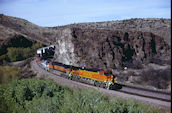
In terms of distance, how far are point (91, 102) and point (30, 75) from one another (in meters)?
29.2

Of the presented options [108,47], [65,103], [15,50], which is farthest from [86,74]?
[15,50]

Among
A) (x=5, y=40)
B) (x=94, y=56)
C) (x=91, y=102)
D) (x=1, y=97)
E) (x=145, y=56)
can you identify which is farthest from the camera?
(x=5, y=40)

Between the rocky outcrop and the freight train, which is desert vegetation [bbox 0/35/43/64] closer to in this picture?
A: the freight train

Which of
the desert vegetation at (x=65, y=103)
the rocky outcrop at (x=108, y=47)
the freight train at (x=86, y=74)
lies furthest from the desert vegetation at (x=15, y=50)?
the desert vegetation at (x=65, y=103)

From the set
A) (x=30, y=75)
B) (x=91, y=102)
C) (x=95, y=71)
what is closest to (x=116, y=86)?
(x=95, y=71)

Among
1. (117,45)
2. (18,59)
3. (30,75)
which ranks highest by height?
(117,45)

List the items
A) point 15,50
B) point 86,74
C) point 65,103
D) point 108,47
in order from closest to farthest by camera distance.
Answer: point 65,103
point 86,74
point 108,47
point 15,50

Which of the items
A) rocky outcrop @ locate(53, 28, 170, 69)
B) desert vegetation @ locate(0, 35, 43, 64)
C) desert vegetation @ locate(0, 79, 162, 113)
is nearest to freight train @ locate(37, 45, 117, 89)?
rocky outcrop @ locate(53, 28, 170, 69)

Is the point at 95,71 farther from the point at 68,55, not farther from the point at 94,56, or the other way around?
the point at 68,55

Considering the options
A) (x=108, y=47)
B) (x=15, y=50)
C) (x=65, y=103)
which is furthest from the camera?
(x=15, y=50)

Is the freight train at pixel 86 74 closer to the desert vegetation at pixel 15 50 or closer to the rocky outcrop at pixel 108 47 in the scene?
the rocky outcrop at pixel 108 47

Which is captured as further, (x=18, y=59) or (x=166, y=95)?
(x=18, y=59)

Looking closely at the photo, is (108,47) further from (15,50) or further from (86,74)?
(15,50)

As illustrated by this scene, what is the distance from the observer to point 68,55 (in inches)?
1882
